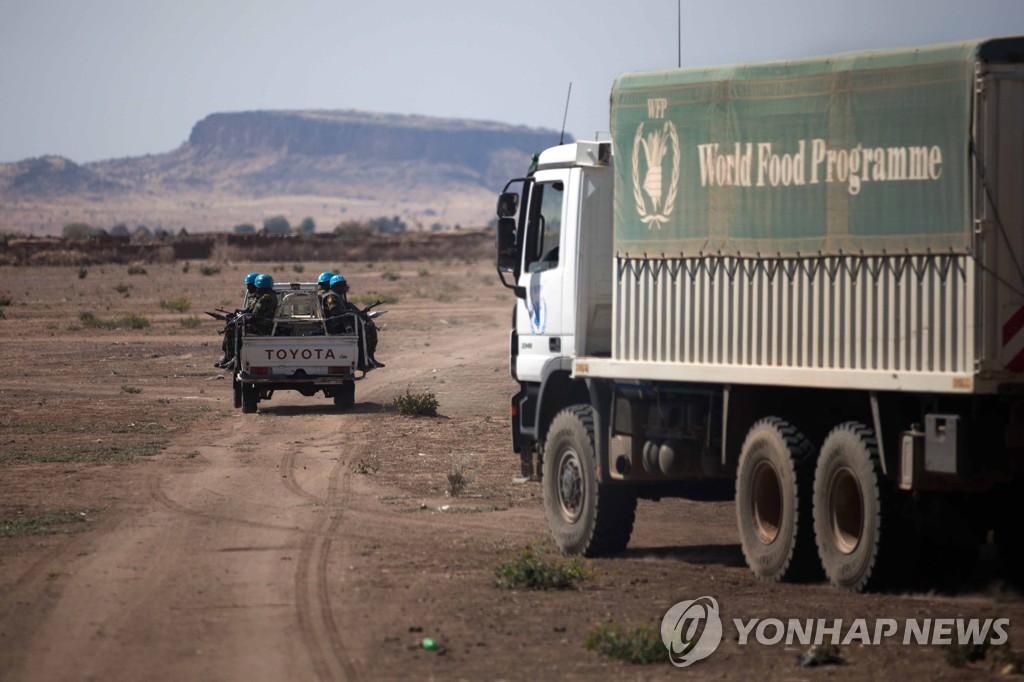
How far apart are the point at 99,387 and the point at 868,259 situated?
70.3 ft

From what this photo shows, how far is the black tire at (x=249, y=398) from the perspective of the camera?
969 inches

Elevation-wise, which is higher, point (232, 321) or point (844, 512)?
point (232, 321)

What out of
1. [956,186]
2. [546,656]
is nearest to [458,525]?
[546,656]

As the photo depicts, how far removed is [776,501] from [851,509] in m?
0.95

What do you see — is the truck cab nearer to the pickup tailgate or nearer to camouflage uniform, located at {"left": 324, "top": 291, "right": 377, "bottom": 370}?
the pickup tailgate

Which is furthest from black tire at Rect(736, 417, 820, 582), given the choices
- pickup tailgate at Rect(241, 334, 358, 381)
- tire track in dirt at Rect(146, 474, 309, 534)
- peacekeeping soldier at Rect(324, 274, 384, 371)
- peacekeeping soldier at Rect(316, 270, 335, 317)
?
peacekeeping soldier at Rect(316, 270, 335, 317)

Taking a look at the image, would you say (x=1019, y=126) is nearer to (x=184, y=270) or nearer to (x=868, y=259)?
(x=868, y=259)

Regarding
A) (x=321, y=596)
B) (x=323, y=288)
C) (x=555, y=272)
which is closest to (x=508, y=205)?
(x=555, y=272)

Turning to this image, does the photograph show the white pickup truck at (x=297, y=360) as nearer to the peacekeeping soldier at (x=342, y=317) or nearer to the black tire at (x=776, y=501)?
the peacekeeping soldier at (x=342, y=317)

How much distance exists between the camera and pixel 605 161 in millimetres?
12773

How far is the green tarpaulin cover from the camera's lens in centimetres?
933

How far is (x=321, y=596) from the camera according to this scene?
10.4 meters

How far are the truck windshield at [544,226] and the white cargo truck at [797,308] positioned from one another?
3 centimetres

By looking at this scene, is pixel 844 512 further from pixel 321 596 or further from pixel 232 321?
pixel 232 321
